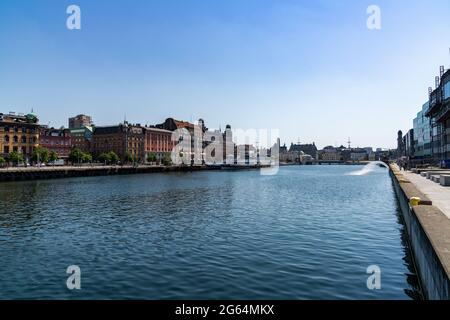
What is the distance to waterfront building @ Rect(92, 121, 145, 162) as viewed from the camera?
612ft

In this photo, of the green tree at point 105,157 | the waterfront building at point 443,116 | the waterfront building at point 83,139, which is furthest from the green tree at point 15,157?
the waterfront building at point 443,116

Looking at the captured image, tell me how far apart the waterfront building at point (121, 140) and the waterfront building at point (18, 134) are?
48.2 metres

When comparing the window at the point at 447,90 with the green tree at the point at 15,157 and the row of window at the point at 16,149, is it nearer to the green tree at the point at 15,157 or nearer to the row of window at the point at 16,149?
the green tree at the point at 15,157

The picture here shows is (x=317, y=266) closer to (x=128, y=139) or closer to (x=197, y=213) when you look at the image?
(x=197, y=213)

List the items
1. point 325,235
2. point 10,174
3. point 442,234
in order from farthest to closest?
point 10,174, point 325,235, point 442,234

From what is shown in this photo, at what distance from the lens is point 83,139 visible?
19625cm

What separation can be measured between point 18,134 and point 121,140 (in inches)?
2267

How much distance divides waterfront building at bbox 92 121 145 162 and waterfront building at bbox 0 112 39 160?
1898 inches

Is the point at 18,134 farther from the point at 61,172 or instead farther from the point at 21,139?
the point at 61,172

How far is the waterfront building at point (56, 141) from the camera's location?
15512 cm

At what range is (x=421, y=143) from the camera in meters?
162
